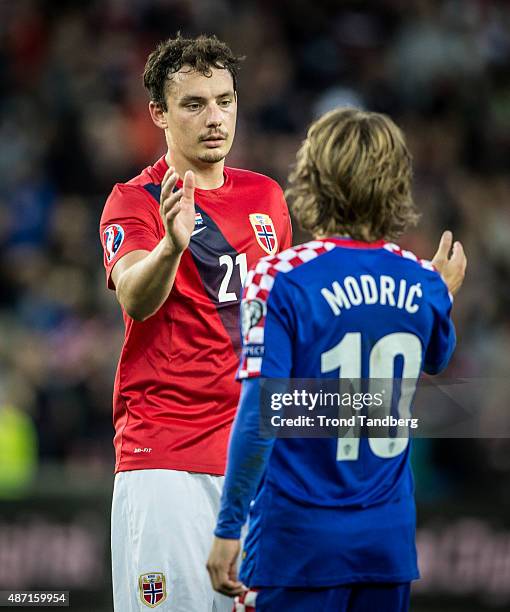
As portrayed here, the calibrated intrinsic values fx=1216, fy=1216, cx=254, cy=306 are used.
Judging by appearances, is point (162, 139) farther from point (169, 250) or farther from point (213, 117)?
point (169, 250)

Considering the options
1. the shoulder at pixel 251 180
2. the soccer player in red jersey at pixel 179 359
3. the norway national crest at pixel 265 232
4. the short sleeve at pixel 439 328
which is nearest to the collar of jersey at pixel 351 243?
the short sleeve at pixel 439 328

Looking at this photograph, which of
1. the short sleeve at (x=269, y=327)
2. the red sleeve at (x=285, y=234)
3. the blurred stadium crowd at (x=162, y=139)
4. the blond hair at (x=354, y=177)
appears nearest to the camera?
the short sleeve at (x=269, y=327)

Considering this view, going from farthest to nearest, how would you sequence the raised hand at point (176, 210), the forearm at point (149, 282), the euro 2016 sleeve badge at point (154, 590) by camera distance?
the euro 2016 sleeve badge at point (154, 590), the forearm at point (149, 282), the raised hand at point (176, 210)

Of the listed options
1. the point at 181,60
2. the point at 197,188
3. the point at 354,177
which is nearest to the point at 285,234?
the point at 197,188

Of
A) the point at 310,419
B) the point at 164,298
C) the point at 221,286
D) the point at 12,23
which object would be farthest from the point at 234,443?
the point at 12,23

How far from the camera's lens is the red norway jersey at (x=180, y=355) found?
165 inches

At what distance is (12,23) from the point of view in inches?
478

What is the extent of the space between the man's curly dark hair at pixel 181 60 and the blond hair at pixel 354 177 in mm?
1173

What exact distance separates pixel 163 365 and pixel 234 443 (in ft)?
3.53

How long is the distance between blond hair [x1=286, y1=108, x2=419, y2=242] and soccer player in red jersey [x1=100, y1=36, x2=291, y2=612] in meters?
0.81

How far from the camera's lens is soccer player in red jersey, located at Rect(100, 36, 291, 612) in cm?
412

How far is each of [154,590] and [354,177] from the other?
1.66m

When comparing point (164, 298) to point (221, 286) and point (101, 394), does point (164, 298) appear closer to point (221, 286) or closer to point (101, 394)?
point (221, 286)

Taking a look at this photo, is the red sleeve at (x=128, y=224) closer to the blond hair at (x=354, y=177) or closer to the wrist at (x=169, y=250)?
the wrist at (x=169, y=250)
